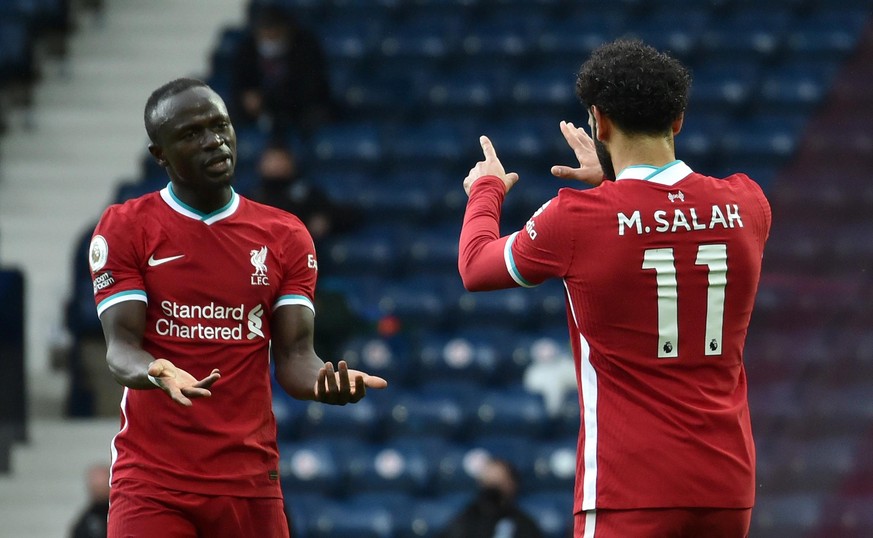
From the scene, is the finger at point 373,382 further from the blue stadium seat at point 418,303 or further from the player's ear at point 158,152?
the blue stadium seat at point 418,303

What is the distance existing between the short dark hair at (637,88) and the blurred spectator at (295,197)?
5.96 metres

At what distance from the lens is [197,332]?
3732 millimetres

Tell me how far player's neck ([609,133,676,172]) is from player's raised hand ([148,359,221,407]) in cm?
104

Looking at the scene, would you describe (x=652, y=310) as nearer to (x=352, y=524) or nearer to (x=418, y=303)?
(x=352, y=524)

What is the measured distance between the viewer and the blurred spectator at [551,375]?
8.77 m

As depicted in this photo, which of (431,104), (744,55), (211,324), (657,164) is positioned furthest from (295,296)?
(744,55)

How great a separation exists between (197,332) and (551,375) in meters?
5.23

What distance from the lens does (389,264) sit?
9.68 meters

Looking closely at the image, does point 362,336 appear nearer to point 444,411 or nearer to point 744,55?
point 444,411

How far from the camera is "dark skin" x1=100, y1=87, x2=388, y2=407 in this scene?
11.8 ft

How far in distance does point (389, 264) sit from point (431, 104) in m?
1.51

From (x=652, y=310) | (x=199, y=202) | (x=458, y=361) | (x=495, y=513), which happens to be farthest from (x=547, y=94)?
(x=652, y=310)

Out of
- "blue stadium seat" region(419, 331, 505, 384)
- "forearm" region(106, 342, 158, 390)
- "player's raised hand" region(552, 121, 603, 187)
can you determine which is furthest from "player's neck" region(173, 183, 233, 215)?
"blue stadium seat" region(419, 331, 505, 384)

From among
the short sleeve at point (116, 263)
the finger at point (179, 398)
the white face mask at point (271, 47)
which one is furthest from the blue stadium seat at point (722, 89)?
the finger at point (179, 398)
